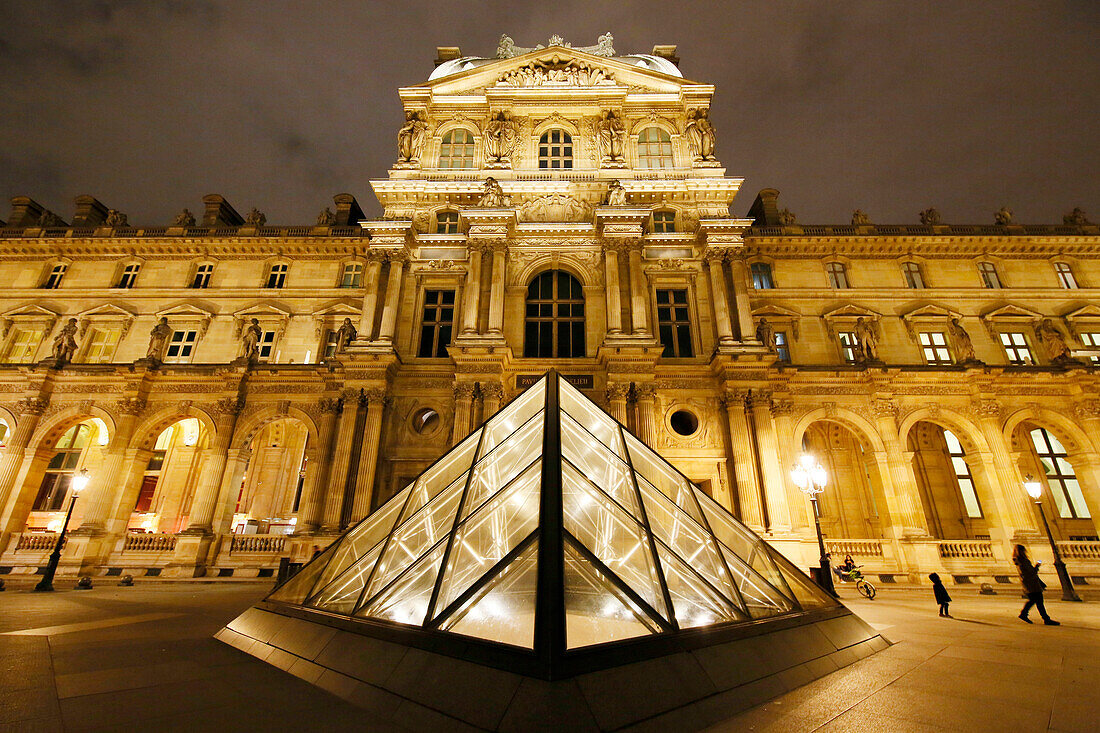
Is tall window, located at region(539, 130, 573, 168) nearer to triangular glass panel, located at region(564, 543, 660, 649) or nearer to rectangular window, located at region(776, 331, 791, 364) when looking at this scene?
rectangular window, located at region(776, 331, 791, 364)

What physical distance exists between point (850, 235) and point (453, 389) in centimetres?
2060

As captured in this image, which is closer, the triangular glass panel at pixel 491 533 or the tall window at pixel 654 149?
the triangular glass panel at pixel 491 533

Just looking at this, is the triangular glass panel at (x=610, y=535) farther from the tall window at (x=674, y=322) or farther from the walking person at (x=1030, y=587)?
the tall window at (x=674, y=322)

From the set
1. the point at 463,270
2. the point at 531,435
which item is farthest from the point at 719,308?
the point at 531,435

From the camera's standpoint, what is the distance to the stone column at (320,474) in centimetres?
1714

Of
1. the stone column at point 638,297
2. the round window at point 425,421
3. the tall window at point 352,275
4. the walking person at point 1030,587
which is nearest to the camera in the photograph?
the walking person at point 1030,587

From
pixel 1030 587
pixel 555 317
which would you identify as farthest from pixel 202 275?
pixel 1030 587

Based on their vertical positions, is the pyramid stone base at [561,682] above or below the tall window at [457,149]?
below

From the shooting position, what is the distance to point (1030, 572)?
9.20 m

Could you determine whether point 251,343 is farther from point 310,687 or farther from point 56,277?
point 310,687

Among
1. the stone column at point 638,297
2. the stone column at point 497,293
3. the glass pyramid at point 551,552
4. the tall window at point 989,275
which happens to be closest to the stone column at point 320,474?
the stone column at point 497,293

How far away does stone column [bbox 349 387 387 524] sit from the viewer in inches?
658

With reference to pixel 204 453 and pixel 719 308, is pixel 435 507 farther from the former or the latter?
pixel 204 453

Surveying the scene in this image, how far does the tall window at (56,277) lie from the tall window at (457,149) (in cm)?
2050
